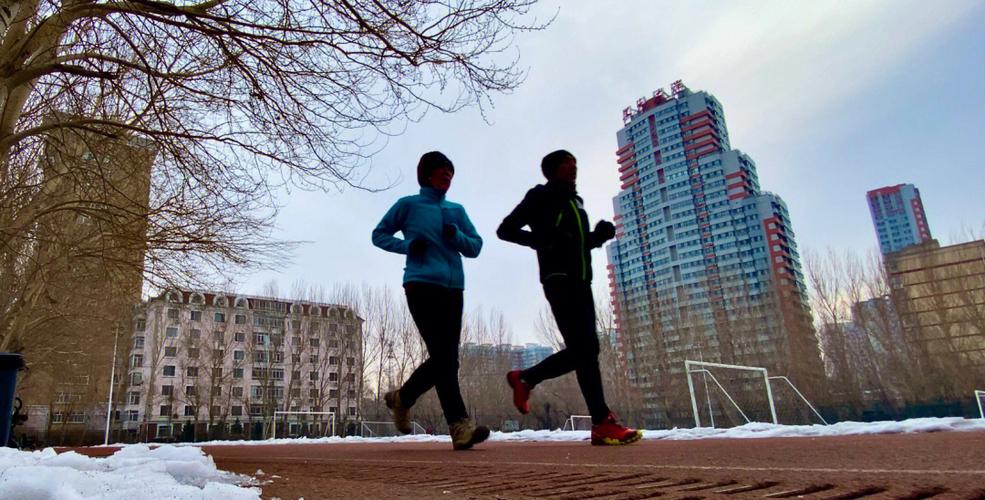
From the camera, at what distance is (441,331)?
3.53 m

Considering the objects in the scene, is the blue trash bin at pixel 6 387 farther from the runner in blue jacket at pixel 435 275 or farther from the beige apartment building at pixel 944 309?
the beige apartment building at pixel 944 309

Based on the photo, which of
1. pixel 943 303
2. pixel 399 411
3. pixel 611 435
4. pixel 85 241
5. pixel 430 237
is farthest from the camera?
pixel 943 303

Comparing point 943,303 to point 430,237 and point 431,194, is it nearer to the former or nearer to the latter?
point 431,194

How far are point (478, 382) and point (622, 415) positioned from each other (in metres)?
13.0

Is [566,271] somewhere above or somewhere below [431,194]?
below

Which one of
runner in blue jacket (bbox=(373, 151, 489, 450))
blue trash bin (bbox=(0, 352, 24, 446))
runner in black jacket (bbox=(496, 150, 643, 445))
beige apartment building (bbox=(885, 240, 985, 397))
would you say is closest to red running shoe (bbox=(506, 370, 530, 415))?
runner in black jacket (bbox=(496, 150, 643, 445))

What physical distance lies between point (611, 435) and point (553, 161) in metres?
1.74

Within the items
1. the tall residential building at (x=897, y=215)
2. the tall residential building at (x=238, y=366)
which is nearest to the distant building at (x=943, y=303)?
the tall residential building at (x=238, y=366)

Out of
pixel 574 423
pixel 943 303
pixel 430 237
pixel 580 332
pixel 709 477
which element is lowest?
pixel 574 423

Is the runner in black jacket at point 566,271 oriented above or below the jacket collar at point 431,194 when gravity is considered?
below

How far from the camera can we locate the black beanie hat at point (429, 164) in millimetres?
3857

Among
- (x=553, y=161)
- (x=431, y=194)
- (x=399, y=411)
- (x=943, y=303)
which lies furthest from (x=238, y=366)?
(x=553, y=161)

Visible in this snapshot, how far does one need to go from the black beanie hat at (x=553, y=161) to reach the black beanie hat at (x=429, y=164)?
2.03ft

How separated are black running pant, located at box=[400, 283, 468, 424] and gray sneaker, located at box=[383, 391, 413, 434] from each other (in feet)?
1.13
